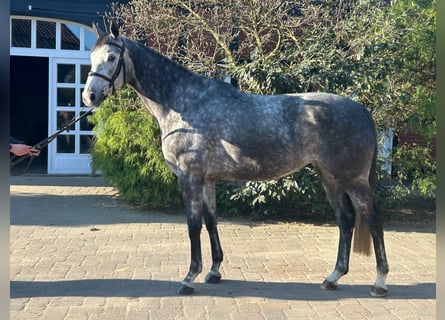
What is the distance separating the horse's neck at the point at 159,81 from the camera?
5.02m

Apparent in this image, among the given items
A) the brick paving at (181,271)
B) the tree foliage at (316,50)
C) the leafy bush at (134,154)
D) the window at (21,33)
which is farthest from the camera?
the window at (21,33)

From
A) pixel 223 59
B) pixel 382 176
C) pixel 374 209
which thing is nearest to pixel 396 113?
pixel 382 176

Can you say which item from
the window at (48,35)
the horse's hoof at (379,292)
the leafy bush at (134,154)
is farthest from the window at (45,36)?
the horse's hoof at (379,292)

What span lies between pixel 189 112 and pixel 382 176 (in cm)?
436

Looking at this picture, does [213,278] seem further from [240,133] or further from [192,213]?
[240,133]

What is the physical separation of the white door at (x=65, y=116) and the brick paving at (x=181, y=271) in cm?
424

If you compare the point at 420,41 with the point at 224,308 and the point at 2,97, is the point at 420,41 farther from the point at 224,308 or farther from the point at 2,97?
the point at 2,97

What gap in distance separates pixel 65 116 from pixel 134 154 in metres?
5.09

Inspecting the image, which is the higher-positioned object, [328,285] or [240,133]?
[240,133]

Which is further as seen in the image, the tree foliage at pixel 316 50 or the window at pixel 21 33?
the window at pixel 21 33

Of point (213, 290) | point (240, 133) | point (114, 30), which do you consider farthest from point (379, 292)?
point (114, 30)

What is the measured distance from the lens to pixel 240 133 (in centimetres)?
486

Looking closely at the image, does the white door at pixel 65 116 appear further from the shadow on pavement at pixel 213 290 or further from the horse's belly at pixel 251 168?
the horse's belly at pixel 251 168

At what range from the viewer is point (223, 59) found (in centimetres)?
846
